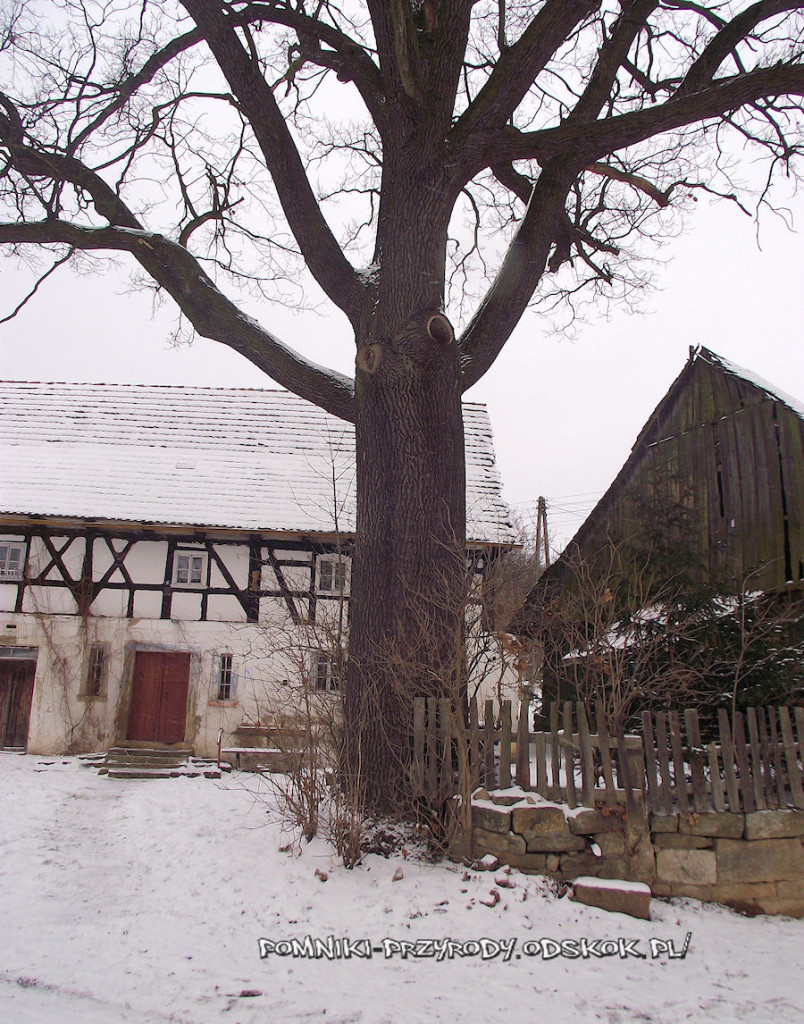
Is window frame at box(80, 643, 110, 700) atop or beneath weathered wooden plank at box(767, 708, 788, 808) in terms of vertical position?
atop

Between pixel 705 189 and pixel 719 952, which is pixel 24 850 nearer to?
pixel 719 952

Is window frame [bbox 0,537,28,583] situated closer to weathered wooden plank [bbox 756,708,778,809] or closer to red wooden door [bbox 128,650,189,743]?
red wooden door [bbox 128,650,189,743]

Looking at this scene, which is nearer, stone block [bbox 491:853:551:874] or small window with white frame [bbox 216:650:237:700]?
stone block [bbox 491:853:551:874]

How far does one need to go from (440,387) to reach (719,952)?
4.55 m

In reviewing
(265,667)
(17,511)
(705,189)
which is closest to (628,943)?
(705,189)

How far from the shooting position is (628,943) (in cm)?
438

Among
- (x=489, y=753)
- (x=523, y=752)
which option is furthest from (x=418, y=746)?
(x=523, y=752)

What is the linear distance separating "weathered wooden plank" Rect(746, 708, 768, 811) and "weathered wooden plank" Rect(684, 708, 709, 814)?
35 centimetres

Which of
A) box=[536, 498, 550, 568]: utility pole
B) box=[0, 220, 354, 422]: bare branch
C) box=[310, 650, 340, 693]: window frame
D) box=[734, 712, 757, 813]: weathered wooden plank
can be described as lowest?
box=[734, 712, 757, 813]: weathered wooden plank

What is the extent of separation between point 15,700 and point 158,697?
268 cm

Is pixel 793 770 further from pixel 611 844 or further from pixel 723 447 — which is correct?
pixel 723 447

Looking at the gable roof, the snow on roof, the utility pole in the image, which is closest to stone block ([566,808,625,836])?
the gable roof

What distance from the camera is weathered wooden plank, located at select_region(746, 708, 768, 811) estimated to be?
5.30m

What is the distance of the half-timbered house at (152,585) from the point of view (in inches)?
535
